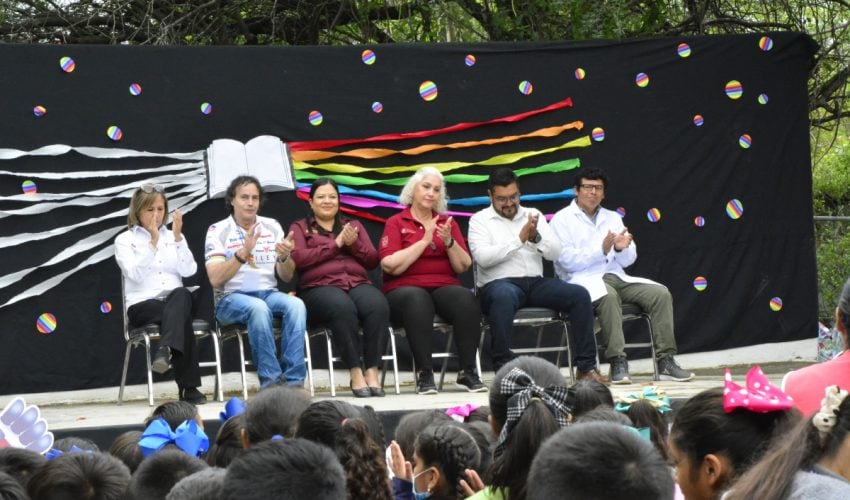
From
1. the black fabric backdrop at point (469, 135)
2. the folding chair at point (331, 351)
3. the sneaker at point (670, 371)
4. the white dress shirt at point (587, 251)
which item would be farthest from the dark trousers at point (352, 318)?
the sneaker at point (670, 371)

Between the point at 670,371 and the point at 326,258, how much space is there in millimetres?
1965

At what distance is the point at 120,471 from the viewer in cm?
240

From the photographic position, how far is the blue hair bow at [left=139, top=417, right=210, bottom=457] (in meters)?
2.83

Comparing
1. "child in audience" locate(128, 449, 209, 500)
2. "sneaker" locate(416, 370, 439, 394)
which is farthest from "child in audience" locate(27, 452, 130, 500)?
"sneaker" locate(416, 370, 439, 394)

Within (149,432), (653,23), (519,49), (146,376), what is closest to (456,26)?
(519,49)

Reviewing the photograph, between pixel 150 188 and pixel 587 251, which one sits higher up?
pixel 150 188

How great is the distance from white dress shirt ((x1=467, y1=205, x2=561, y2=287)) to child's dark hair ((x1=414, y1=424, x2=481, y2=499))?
3665 mm

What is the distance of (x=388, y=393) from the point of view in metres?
6.25

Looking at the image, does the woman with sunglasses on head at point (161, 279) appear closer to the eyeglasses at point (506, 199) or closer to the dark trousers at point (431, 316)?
the dark trousers at point (431, 316)

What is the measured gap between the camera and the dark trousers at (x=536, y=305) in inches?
240

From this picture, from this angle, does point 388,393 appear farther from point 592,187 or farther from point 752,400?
point 752,400

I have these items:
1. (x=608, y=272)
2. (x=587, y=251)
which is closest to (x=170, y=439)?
(x=587, y=251)

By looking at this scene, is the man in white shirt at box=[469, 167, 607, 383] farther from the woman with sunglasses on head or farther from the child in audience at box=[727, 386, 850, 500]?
the child in audience at box=[727, 386, 850, 500]

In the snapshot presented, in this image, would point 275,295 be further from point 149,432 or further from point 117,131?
point 149,432
